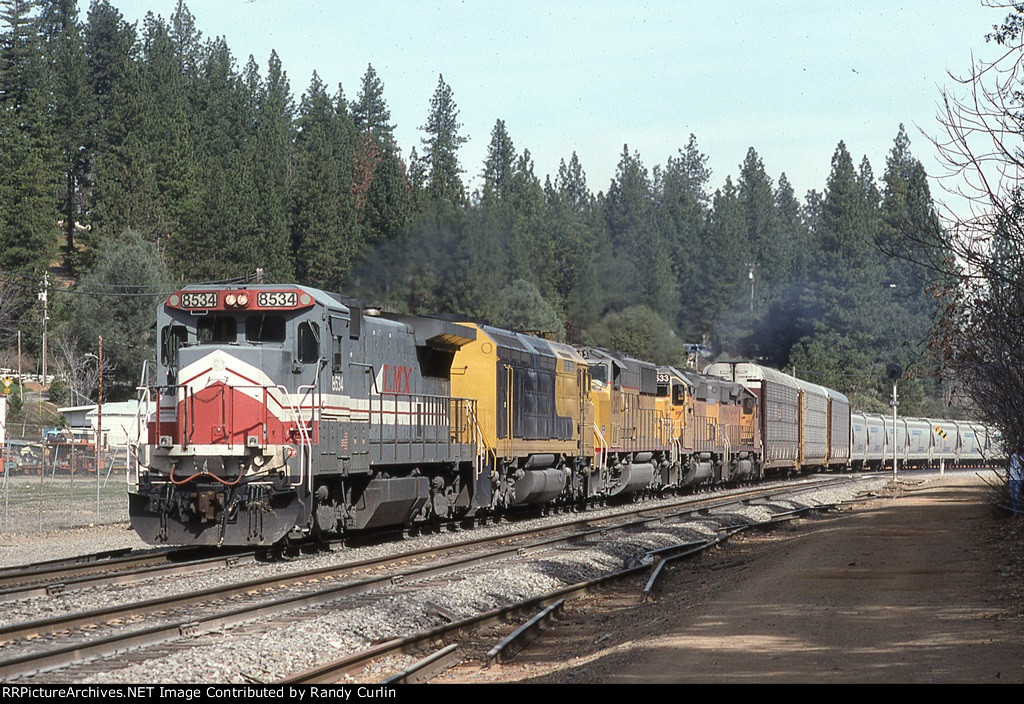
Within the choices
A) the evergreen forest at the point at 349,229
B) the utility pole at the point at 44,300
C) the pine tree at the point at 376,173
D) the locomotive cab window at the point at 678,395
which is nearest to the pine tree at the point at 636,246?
the evergreen forest at the point at 349,229

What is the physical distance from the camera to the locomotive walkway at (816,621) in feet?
31.5

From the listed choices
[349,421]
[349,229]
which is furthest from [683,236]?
[349,421]

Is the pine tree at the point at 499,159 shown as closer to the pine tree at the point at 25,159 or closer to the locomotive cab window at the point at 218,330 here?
the pine tree at the point at 25,159

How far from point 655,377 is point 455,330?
15.6 meters

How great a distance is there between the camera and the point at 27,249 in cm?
8125

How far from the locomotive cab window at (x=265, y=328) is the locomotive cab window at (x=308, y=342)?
288 mm

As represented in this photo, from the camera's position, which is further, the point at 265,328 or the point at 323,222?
the point at 323,222

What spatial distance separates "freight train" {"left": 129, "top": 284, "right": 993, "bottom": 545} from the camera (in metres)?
17.3

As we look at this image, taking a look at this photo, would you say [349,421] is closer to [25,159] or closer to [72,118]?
[25,159]

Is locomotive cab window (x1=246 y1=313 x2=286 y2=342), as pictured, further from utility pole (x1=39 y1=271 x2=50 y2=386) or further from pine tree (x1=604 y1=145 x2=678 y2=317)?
pine tree (x1=604 y1=145 x2=678 y2=317)

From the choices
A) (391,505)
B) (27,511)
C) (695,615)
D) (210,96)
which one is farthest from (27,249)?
(695,615)

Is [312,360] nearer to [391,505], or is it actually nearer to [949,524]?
[391,505]

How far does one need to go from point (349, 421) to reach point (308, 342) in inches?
60.7

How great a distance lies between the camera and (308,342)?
1794cm
